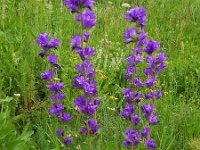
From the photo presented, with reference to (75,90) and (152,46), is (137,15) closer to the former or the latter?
(152,46)

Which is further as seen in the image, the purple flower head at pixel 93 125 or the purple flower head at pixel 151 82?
the purple flower head at pixel 151 82

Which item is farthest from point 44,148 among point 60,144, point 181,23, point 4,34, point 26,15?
point 181,23

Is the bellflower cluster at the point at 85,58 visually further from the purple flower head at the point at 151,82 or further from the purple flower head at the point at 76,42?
the purple flower head at the point at 151,82

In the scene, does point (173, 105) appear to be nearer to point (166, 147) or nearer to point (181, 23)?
point (166, 147)

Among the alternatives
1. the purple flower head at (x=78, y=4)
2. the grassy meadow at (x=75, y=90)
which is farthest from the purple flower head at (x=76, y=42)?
the grassy meadow at (x=75, y=90)

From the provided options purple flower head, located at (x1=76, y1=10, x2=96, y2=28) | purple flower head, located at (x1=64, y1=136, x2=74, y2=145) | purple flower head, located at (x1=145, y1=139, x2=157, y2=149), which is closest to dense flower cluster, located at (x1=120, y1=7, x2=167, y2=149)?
purple flower head, located at (x1=145, y1=139, x2=157, y2=149)

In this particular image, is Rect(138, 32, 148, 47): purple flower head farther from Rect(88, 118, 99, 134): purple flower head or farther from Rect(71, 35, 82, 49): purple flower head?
Rect(88, 118, 99, 134): purple flower head

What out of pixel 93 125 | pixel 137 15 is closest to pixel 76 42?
pixel 137 15
